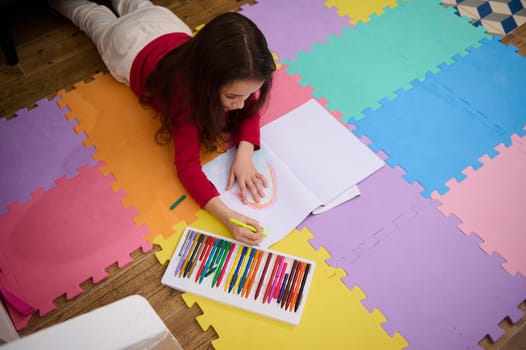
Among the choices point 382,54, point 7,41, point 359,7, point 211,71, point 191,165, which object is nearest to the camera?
point 211,71

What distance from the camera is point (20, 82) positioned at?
146 centimetres

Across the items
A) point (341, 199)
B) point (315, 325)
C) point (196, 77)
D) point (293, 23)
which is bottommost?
point (315, 325)

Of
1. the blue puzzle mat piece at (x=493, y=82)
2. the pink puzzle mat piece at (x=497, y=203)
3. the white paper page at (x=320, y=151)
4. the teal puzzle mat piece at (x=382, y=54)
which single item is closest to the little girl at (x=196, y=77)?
the white paper page at (x=320, y=151)

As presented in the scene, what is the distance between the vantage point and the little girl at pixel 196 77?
0.95 m

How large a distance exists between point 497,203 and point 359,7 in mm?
952

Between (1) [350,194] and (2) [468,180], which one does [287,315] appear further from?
(2) [468,180]

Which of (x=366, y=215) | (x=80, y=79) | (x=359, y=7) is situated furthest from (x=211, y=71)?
(x=359, y=7)

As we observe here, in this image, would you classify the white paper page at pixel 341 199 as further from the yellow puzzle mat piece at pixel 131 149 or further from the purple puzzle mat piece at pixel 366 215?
the yellow puzzle mat piece at pixel 131 149

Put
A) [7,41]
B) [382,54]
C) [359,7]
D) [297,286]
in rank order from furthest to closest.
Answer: [359,7] → [382,54] → [7,41] → [297,286]

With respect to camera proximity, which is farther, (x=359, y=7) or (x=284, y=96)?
(x=359, y=7)

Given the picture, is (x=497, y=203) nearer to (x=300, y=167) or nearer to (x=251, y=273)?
(x=300, y=167)

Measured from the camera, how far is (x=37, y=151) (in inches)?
50.9

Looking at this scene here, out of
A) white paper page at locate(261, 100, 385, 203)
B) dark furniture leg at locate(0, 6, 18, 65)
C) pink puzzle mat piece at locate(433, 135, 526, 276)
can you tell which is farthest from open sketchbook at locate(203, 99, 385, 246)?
dark furniture leg at locate(0, 6, 18, 65)

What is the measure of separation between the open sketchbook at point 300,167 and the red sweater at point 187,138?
0.07 metres
